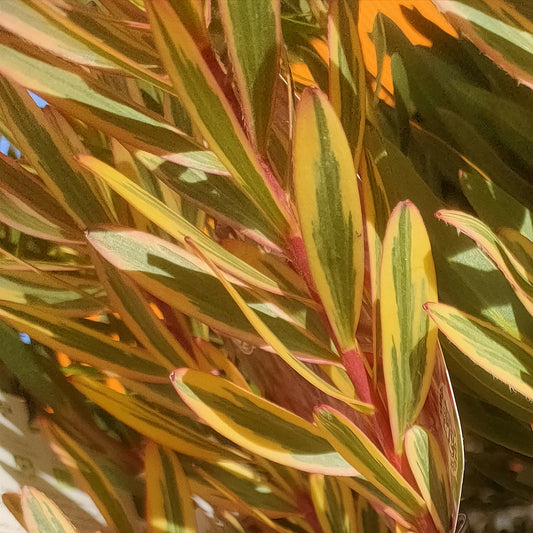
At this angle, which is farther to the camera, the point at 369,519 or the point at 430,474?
the point at 369,519

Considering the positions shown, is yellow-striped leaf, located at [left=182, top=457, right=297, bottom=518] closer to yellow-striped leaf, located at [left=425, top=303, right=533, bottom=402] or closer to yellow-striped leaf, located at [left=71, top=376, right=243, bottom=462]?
yellow-striped leaf, located at [left=71, top=376, right=243, bottom=462]

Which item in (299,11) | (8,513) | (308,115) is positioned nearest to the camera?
(308,115)

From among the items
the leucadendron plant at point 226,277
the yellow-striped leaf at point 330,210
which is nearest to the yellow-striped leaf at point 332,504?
the leucadendron plant at point 226,277

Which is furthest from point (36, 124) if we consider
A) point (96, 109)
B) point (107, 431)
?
point (107, 431)

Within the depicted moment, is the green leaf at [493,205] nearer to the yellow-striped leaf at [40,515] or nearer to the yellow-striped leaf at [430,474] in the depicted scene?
the yellow-striped leaf at [430,474]

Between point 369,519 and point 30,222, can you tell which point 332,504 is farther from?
point 30,222

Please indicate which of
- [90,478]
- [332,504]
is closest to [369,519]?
[332,504]

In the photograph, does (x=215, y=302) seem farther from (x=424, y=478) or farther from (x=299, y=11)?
(x=299, y=11)

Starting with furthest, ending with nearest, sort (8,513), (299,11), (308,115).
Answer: (299,11), (8,513), (308,115)
